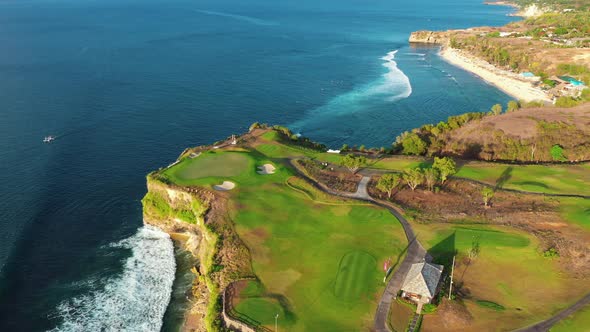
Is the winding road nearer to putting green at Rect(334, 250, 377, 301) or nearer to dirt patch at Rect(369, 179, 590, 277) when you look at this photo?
dirt patch at Rect(369, 179, 590, 277)

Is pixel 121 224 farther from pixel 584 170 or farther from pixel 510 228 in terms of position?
pixel 584 170

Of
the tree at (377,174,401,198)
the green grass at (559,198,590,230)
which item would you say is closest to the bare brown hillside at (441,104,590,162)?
the green grass at (559,198,590,230)

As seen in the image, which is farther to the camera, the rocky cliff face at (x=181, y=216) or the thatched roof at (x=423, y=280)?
the rocky cliff face at (x=181, y=216)

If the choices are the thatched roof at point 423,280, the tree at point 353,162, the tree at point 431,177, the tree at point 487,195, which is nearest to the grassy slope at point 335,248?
the thatched roof at point 423,280

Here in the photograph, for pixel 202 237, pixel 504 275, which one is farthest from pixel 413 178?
pixel 202 237

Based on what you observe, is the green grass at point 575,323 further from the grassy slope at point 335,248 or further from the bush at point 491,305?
the bush at point 491,305

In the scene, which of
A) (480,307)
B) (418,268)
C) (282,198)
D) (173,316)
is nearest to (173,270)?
(173,316)
